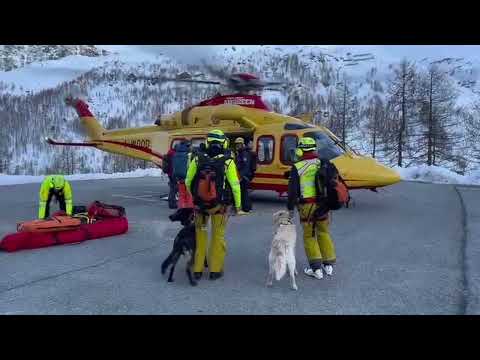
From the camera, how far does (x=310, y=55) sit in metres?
151

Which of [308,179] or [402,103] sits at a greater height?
[402,103]

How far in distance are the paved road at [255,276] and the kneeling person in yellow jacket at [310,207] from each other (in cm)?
25

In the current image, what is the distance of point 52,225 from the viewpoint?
258 inches

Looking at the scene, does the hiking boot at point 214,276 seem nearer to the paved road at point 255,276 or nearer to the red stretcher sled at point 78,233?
the paved road at point 255,276

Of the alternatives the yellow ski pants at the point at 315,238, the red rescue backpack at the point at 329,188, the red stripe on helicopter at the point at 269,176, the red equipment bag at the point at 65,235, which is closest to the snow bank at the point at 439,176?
the red stripe on helicopter at the point at 269,176

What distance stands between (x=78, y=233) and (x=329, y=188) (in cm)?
454

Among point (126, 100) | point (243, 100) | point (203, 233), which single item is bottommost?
point (203, 233)

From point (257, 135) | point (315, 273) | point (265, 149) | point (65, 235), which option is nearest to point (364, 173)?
point (265, 149)

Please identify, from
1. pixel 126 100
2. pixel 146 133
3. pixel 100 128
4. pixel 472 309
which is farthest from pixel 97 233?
pixel 126 100

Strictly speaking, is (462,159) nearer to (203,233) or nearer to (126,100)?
(203,233)

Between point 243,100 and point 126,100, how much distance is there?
124556 millimetres

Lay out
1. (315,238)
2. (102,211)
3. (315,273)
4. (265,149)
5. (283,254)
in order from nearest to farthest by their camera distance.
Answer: (283,254), (315,273), (315,238), (102,211), (265,149)

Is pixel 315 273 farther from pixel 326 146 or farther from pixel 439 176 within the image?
pixel 439 176

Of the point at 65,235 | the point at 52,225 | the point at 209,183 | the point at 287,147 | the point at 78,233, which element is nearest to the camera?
the point at 209,183
